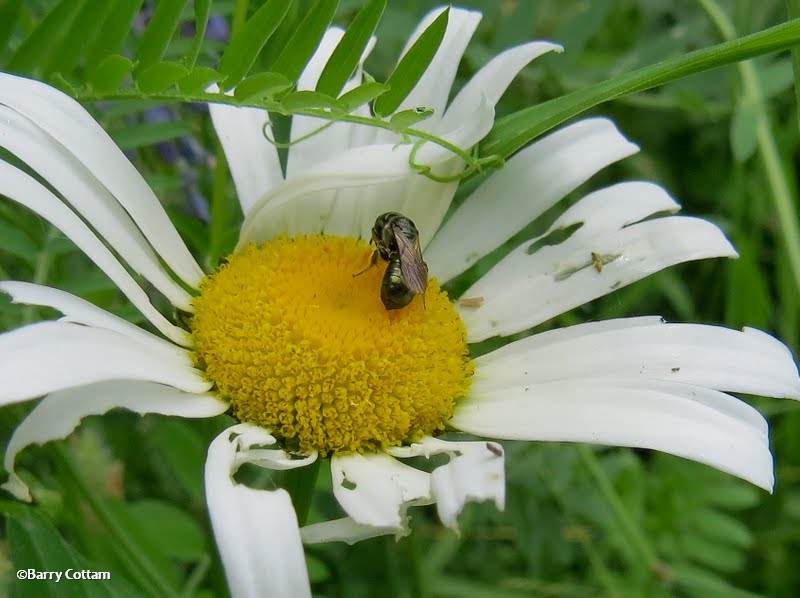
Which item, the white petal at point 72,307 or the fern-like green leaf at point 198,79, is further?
the fern-like green leaf at point 198,79

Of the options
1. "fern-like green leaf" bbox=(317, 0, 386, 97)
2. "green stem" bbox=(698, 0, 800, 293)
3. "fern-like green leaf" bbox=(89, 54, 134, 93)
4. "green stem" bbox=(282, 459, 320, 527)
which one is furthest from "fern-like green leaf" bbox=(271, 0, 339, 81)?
"green stem" bbox=(698, 0, 800, 293)

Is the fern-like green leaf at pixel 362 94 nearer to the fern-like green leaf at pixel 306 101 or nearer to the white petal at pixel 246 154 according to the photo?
the fern-like green leaf at pixel 306 101

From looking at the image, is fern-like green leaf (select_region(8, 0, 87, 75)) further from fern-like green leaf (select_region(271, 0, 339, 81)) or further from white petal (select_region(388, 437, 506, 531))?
white petal (select_region(388, 437, 506, 531))

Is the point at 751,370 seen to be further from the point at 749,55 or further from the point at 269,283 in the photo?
the point at 269,283

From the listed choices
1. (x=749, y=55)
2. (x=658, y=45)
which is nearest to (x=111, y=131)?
(x=749, y=55)

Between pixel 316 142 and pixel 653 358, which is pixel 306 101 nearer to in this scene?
pixel 316 142

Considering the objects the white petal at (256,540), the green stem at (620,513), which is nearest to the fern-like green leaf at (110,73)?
the white petal at (256,540)
